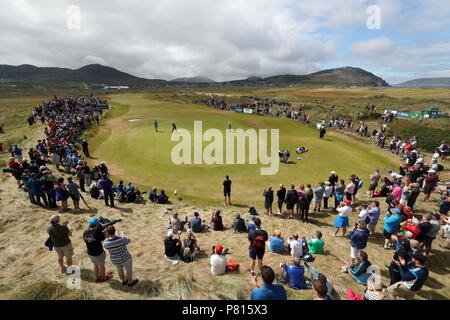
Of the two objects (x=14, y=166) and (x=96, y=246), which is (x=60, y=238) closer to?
(x=96, y=246)

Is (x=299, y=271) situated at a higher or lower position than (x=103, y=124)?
lower

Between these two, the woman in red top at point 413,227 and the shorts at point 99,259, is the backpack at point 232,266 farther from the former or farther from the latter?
the woman in red top at point 413,227

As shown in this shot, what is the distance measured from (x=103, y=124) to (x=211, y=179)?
34142 mm

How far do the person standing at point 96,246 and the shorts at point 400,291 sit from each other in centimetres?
971

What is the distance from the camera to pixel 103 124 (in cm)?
4412

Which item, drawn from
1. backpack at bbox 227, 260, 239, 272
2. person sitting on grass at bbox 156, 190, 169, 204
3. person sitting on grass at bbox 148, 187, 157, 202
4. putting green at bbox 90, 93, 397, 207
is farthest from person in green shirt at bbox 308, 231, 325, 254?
person sitting on grass at bbox 148, 187, 157, 202

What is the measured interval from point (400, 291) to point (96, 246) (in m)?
10.1

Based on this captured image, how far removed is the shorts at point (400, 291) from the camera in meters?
6.90

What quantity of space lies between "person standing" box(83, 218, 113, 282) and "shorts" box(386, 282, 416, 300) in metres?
9.71

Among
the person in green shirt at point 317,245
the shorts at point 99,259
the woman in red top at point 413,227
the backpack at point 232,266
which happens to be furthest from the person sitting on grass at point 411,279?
the shorts at point 99,259

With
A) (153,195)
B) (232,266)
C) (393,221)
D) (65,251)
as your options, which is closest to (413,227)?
(393,221)
